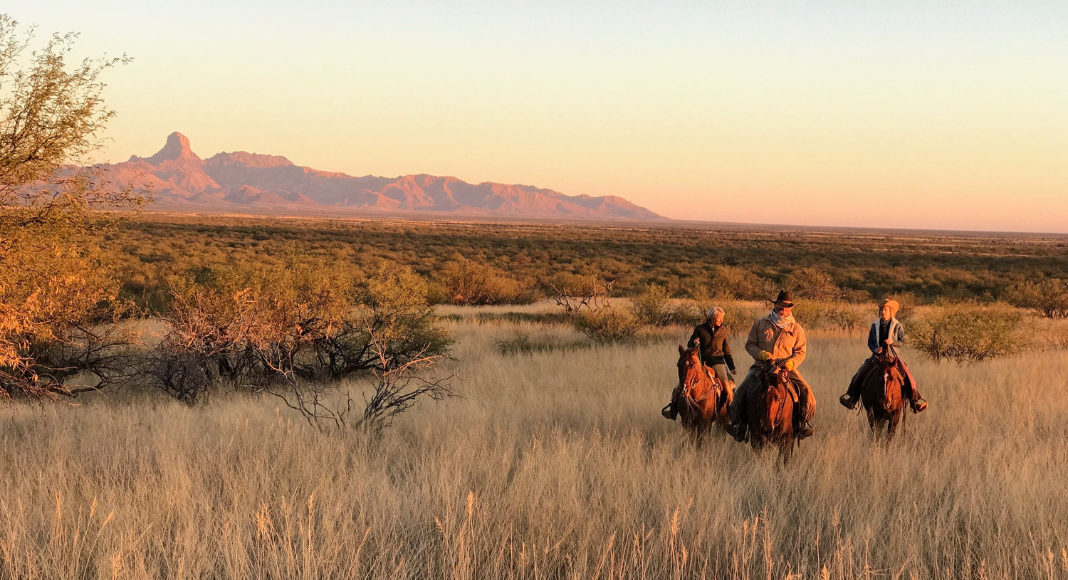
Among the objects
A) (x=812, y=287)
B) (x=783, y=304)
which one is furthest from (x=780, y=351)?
(x=812, y=287)

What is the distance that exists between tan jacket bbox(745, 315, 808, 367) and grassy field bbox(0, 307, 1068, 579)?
3.30 ft

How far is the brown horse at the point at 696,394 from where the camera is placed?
6.76 metres

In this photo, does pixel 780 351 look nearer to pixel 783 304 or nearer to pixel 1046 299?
pixel 783 304

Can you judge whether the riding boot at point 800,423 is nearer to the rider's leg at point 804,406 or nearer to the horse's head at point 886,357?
the rider's leg at point 804,406

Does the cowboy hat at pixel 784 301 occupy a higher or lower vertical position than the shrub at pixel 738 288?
higher

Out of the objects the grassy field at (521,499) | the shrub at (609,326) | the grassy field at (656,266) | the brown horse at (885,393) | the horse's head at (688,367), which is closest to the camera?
the grassy field at (521,499)

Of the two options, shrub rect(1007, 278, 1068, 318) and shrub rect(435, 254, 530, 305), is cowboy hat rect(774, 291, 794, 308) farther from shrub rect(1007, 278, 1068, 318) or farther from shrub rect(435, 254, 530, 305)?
shrub rect(1007, 278, 1068, 318)

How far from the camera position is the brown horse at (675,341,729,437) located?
6758 mm

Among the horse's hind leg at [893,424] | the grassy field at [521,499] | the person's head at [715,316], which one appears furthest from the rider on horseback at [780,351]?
the horse's hind leg at [893,424]

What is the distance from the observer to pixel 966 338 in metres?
14.1

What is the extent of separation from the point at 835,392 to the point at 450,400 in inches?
245

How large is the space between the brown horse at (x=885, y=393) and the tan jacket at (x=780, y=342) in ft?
5.08

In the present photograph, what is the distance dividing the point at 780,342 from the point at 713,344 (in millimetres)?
1436

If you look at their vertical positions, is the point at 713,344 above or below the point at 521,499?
above
